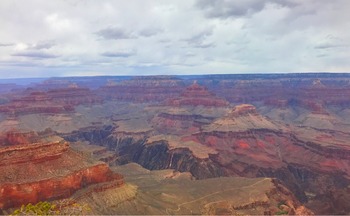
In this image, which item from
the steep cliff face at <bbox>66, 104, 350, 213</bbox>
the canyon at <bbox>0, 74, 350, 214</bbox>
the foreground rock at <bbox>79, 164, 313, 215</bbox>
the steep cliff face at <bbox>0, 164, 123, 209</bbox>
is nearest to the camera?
the steep cliff face at <bbox>0, 164, 123, 209</bbox>

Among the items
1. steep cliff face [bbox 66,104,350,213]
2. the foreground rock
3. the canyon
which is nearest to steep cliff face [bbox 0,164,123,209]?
the canyon

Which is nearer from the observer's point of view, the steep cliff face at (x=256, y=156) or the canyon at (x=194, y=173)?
the canyon at (x=194, y=173)

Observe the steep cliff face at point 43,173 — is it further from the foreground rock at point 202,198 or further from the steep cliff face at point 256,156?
the steep cliff face at point 256,156

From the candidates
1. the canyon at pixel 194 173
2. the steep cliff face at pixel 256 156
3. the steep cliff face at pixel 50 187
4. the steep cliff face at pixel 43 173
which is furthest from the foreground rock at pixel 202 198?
the steep cliff face at pixel 256 156

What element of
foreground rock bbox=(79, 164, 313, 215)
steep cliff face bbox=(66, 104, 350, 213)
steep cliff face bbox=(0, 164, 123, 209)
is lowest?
steep cliff face bbox=(66, 104, 350, 213)

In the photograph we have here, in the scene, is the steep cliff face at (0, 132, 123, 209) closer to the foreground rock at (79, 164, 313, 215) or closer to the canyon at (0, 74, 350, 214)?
the canyon at (0, 74, 350, 214)

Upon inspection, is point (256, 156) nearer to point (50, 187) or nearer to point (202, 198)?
point (202, 198)

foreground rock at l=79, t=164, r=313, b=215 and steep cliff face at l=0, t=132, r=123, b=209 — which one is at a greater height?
steep cliff face at l=0, t=132, r=123, b=209

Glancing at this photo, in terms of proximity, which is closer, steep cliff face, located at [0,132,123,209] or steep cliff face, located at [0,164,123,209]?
steep cliff face, located at [0,164,123,209]

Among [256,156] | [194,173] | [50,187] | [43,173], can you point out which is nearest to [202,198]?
[50,187]
